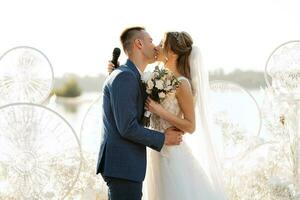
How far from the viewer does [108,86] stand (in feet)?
10.3

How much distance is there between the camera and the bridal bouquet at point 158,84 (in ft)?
10.6

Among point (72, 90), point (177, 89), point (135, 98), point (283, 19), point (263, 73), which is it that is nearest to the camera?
point (135, 98)

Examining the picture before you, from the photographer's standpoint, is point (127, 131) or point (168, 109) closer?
point (127, 131)

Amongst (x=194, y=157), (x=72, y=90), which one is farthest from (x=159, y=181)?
(x=72, y=90)

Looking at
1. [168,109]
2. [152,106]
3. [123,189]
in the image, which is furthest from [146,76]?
[123,189]

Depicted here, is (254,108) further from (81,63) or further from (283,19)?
(81,63)

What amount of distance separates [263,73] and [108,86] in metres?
2.78

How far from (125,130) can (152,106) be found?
0.95 ft

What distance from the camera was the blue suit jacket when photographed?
9.96 ft

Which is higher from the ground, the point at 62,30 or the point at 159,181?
the point at 62,30

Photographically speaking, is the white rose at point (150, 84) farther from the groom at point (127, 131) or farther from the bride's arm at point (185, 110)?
the bride's arm at point (185, 110)

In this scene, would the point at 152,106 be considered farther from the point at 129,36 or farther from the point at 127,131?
the point at 129,36

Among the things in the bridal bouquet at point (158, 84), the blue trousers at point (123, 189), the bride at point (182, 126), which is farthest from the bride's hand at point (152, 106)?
the blue trousers at point (123, 189)

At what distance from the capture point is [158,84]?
3215 millimetres
